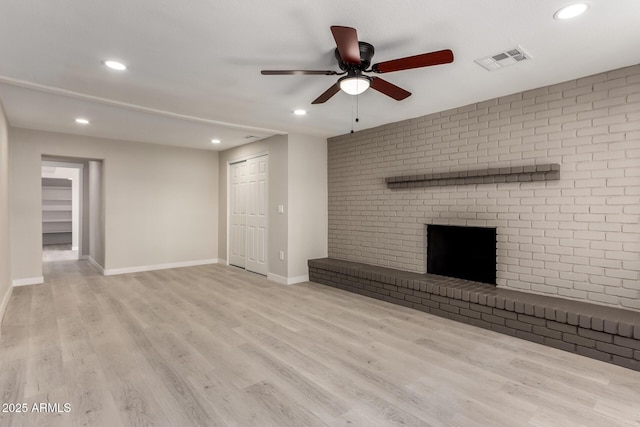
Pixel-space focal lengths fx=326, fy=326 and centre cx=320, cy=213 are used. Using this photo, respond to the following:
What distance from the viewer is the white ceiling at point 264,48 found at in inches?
77.4

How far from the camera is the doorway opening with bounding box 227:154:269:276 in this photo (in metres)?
5.76

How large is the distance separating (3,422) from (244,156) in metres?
4.95

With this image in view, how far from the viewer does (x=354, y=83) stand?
2.36 meters

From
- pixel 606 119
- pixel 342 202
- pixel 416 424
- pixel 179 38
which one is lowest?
pixel 416 424

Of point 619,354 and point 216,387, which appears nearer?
point 216,387

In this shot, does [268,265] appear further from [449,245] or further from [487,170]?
[487,170]

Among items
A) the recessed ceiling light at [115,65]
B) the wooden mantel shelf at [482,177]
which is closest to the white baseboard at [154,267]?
the recessed ceiling light at [115,65]

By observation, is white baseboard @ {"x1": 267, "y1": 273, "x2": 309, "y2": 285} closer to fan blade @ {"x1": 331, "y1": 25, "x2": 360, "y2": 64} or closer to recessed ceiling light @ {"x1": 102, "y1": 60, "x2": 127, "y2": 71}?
recessed ceiling light @ {"x1": 102, "y1": 60, "x2": 127, "y2": 71}

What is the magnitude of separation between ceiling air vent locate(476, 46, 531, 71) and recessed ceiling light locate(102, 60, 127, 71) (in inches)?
115

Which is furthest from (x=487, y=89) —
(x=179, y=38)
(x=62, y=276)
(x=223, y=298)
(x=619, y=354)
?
(x=62, y=276)

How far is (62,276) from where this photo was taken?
5.71 metres

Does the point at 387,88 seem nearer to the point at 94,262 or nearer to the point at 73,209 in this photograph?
the point at 94,262

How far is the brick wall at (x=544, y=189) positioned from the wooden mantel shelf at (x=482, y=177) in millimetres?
74

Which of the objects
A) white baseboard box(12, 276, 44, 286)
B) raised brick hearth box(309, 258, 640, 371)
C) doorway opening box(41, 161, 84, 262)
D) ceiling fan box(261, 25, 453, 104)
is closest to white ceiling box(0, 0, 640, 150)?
ceiling fan box(261, 25, 453, 104)
